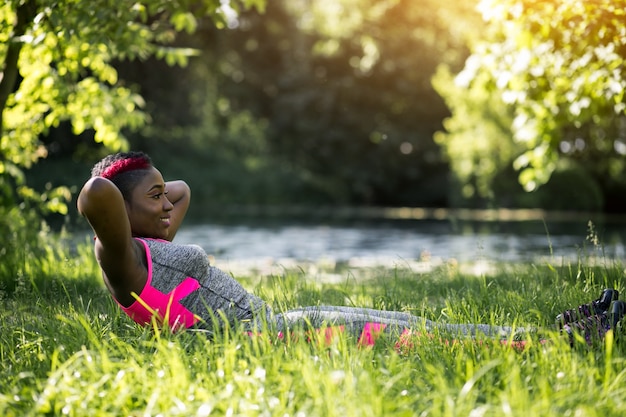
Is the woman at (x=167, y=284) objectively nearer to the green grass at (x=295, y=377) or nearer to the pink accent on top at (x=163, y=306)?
the pink accent on top at (x=163, y=306)

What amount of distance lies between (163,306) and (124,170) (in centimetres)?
72

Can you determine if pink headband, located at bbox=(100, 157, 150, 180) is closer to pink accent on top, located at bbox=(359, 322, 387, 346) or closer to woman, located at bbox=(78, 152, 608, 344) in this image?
woman, located at bbox=(78, 152, 608, 344)

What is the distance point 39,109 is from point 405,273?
13.8ft

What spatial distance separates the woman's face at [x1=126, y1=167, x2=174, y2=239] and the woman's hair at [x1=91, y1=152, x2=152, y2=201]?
3 cm

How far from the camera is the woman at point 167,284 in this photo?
145 inches

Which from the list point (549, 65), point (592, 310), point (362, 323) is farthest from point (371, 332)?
point (549, 65)

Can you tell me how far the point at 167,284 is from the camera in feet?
12.5

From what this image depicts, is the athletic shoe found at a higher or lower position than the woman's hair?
lower

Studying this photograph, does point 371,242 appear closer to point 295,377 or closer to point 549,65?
point 549,65

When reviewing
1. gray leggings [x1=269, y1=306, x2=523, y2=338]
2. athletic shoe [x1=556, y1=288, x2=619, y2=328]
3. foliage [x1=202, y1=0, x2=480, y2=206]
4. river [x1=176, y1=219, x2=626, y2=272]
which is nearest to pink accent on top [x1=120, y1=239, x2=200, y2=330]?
gray leggings [x1=269, y1=306, x2=523, y2=338]

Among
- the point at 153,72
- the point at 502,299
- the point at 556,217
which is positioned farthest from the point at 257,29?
the point at 502,299

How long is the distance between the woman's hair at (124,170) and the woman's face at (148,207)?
0.03 meters

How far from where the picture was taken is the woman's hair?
152 inches

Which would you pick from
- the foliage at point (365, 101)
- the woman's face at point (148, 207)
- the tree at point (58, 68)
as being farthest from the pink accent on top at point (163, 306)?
the foliage at point (365, 101)
